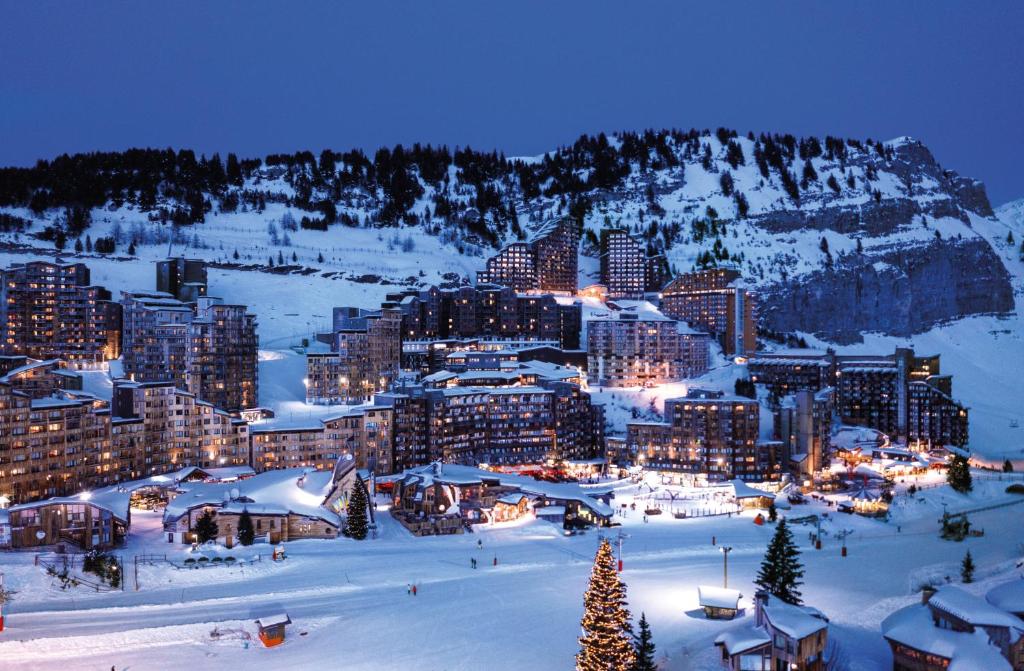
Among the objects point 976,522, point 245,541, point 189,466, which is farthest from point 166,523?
point 976,522

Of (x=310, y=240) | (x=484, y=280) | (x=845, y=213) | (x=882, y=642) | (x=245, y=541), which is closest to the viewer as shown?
(x=882, y=642)

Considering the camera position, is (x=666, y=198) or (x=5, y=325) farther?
(x=666, y=198)

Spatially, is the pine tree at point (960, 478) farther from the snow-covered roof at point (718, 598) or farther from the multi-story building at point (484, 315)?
the multi-story building at point (484, 315)

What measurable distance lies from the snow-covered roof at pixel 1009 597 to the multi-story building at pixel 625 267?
90809 mm

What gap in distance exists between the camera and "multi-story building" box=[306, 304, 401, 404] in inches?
2948

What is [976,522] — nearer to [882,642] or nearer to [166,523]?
[882,642]

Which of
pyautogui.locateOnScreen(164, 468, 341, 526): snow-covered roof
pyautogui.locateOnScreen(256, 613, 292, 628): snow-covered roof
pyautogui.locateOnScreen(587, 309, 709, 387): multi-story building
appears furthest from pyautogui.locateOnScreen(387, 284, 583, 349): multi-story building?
pyautogui.locateOnScreen(256, 613, 292, 628): snow-covered roof

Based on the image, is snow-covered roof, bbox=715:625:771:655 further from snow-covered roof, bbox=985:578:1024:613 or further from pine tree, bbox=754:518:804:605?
snow-covered roof, bbox=985:578:1024:613

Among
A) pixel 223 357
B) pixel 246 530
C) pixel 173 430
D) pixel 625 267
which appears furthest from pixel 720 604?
pixel 625 267

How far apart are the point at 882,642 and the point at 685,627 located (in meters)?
7.82

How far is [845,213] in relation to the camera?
14312cm

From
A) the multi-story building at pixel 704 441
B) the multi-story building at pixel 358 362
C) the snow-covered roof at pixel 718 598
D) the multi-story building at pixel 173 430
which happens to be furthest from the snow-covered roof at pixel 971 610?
the multi-story building at pixel 358 362

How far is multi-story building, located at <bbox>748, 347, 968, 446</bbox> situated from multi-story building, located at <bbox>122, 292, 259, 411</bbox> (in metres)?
58.5

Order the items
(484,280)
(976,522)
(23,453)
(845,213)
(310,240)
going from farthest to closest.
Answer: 1. (845,213)
2. (310,240)
3. (484,280)
4. (976,522)
5. (23,453)
